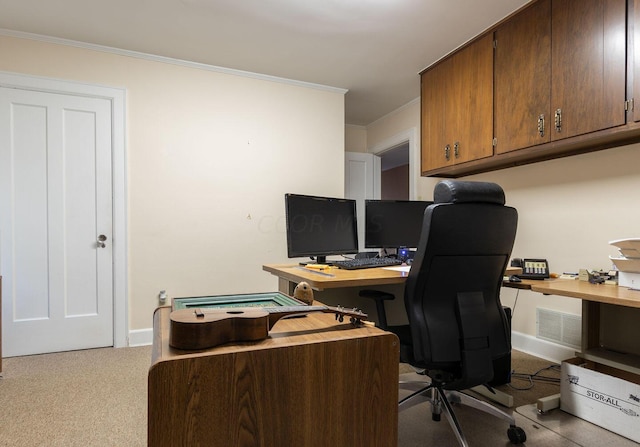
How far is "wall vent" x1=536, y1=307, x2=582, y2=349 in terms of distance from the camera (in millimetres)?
2609

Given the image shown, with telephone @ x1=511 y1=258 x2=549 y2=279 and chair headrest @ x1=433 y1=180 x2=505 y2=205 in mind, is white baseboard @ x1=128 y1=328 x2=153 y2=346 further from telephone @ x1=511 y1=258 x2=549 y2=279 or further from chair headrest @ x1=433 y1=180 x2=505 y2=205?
telephone @ x1=511 y1=258 x2=549 y2=279

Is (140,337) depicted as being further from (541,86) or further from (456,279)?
(541,86)

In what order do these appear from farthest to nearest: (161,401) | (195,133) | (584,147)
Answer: (195,133)
(584,147)
(161,401)

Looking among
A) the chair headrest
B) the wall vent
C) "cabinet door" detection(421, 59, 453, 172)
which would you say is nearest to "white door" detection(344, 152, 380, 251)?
"cabinet door" detection(421, 59, 453, 172)

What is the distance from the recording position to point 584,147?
246cm

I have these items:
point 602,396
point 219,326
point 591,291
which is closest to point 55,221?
point 219,326

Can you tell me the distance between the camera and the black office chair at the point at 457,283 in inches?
58.3

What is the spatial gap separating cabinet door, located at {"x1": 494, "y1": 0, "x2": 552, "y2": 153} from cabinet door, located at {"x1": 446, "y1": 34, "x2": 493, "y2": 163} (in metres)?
0.07

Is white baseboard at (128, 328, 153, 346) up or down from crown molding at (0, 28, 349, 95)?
down

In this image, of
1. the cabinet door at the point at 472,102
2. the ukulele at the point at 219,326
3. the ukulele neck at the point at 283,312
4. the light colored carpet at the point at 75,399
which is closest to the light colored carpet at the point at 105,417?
the light colored carpet at the point at 75,399

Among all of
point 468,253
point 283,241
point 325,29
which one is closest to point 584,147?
point 468,253

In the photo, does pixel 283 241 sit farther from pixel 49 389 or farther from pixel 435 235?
pixel 435 235

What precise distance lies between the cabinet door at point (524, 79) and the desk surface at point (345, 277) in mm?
1513

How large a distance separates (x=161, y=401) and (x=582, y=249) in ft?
9.33
